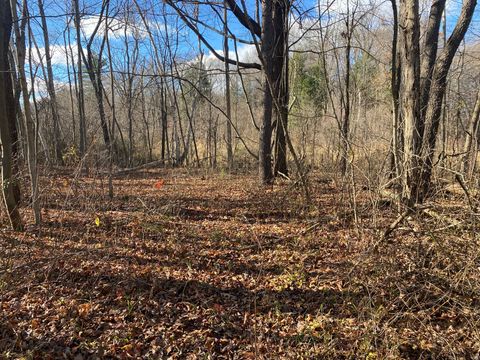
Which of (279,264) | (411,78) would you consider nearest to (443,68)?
(411,78)

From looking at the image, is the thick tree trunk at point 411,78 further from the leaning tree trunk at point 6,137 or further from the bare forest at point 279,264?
the leaning tree trunk at point 6,137

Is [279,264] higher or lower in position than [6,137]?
lower

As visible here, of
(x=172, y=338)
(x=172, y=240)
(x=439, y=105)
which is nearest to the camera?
(x=172, y=338)

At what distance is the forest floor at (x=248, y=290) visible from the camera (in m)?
2.88

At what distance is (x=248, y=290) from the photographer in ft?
12.5

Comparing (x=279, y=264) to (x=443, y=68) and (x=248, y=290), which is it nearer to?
(x=248, y=290)

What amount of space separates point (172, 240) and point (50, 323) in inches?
89.3

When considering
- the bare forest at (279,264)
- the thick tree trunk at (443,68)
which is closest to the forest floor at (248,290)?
the bare forest at (279,264)

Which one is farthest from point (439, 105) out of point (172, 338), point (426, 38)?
point (172, 338)

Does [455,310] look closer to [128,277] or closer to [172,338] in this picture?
[172,338]

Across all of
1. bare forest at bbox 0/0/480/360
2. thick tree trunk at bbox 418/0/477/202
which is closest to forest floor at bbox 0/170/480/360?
bare forest at bbox 0/0/480/360

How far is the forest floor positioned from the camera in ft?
9.43

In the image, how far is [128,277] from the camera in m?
4.05

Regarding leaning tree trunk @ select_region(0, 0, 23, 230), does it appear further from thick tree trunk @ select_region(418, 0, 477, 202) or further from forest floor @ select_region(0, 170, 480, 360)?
thick tree trunk @ select_region(418, 0, 477, 202)
